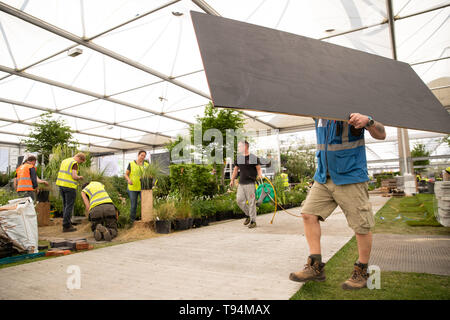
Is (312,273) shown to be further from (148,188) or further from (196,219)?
(148,188)

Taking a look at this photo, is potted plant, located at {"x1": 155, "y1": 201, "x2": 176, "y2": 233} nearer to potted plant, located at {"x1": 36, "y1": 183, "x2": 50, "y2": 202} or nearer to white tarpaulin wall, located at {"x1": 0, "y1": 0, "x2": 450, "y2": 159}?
Result: potted plant, located at {"x1": 36, "y1": 183, "x2": 50, "y2": 202}

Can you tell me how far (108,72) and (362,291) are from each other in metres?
13.5

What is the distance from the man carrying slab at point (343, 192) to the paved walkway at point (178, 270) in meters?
0.40

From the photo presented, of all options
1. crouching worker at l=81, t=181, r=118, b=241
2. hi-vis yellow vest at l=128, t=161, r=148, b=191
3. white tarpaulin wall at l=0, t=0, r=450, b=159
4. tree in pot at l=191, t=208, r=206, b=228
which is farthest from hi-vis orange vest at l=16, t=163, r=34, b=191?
white tarpaulin wall at l=0, t=0, r=450, b=159

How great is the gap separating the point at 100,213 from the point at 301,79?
180 inches

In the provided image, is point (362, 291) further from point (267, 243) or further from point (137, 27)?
point (137, 27)

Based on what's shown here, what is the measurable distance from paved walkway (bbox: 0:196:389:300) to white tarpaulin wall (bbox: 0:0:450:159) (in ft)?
24.7

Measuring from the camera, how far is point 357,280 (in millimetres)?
2162

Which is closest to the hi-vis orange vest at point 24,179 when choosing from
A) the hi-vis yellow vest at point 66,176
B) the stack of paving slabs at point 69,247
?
the hi-vis yellow vest at point 66,176

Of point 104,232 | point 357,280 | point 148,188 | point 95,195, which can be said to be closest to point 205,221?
point 148,188

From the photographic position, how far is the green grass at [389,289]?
1970 millimetres

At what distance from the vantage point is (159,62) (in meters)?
12.2

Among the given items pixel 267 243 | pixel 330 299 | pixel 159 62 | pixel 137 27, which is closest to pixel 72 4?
pixel 137 27

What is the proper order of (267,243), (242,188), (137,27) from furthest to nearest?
(137,27) < (242,188) < (267,243)
